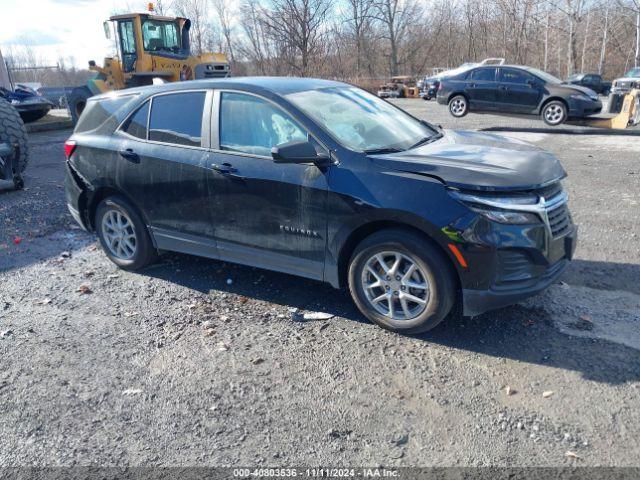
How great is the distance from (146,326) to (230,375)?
109 cm

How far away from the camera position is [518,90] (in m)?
15.1

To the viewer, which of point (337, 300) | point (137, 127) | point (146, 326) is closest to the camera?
point (146, 326)

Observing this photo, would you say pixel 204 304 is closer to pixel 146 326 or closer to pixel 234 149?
pixel 146 326

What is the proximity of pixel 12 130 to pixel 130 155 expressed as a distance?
5.05 meters

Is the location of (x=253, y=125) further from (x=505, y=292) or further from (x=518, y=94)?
(x=518, y=94)

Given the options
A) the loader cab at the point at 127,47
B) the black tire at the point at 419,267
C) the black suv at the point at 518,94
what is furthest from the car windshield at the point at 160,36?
the black tire at the point at 419,267

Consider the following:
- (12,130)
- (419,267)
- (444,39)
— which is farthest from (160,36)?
(444,39)

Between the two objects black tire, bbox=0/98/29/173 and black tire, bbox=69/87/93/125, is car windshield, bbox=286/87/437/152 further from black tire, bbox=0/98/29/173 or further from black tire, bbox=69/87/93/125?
black tire, bbox=69/87/93/125

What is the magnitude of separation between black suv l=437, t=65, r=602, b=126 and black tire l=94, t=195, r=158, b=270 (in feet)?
43.5

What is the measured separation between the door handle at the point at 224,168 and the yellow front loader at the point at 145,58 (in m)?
13.2

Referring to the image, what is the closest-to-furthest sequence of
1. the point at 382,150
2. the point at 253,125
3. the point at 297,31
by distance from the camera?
the point at 382,150 → the point at 253,125 → the point at 297,31

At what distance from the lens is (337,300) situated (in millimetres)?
4414

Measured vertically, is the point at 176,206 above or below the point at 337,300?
above

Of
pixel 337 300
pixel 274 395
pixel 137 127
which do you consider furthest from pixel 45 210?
pixel 274 395
